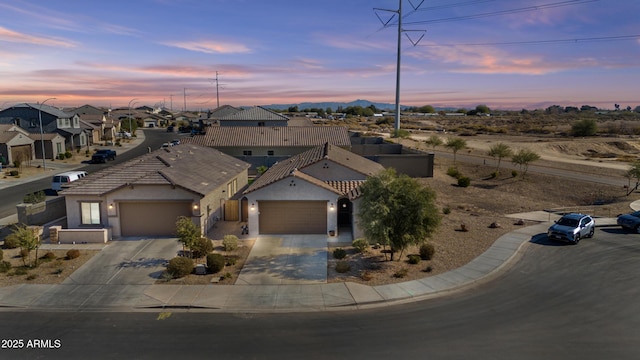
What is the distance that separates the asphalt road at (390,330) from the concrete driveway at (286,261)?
11.6 feet

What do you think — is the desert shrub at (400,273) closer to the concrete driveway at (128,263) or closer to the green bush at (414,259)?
the green bush at (414,259)

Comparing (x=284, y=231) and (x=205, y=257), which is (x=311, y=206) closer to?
(x=284, y=231)

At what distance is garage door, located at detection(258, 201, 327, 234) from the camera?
26.7 meters

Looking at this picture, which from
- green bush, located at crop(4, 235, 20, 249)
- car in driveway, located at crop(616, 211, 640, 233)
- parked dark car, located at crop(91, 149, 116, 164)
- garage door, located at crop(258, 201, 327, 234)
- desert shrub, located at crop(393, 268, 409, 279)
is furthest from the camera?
parked dark car, located at crop(91, 149, 116, 164)

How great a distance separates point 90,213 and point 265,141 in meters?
28.9

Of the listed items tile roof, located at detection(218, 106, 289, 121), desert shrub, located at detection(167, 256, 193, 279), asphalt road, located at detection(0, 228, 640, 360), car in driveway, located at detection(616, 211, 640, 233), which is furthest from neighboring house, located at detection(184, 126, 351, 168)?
asphalt road, located at detection(0, 228, 640, 360)

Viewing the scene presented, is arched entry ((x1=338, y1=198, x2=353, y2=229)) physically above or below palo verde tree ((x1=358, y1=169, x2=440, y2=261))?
below

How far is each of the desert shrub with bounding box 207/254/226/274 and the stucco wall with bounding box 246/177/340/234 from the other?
20.0ft

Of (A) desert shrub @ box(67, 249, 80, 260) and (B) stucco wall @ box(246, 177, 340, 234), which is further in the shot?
(B) stucco wall @ box(246, 177, 340, 234)

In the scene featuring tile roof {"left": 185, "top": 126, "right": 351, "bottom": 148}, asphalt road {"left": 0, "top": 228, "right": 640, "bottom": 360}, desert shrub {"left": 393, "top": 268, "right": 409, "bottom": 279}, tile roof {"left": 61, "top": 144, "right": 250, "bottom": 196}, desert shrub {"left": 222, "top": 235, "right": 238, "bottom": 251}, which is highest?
tile roof {"left": 185, "top": 126, "right": 351, "bottom": 148}

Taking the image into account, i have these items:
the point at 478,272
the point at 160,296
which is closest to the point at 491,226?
the point at 478,272

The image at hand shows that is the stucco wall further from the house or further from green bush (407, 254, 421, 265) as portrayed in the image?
green bush (407, 254, 421, 265)

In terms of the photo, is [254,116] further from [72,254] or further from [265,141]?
[72,254]

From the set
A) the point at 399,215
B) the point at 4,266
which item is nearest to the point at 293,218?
the point at 399,215
